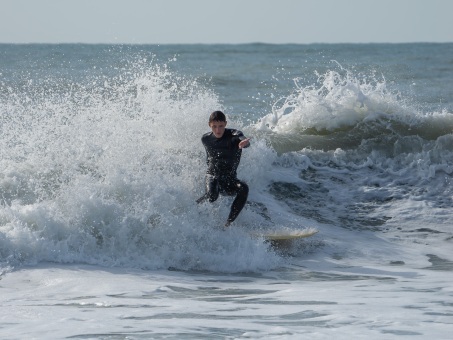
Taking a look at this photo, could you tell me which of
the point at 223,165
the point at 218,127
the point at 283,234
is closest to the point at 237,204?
the point at 223,165

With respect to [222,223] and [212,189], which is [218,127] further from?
[222,223]

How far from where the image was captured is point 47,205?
31.7 ft

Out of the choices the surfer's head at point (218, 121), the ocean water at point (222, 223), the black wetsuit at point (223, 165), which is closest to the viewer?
→ the ocean water at point (222, 223)

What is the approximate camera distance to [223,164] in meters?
10.0

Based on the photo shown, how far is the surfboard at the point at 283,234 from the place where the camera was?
9.84 meters

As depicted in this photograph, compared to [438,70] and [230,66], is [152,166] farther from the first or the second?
[230,66]

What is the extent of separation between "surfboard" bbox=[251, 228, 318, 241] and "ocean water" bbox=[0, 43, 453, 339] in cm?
13

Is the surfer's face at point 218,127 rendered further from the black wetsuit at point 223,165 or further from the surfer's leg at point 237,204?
the surfer's leg at point 237,204

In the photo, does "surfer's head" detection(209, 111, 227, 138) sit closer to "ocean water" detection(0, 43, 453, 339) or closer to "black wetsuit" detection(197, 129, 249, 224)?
"black wetsuit" detection(197, 129, 249, 224)

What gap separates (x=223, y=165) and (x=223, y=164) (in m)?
0.01

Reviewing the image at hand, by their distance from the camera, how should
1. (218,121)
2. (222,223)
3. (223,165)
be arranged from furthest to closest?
(222,223) < (223,165) < (218,121)

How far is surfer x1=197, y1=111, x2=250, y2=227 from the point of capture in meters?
9.87

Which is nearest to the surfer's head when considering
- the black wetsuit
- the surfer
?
the surfer

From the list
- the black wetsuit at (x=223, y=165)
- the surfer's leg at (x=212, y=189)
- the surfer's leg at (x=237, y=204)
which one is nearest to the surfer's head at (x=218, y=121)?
the black wetsuit at (x=223, y=165)
